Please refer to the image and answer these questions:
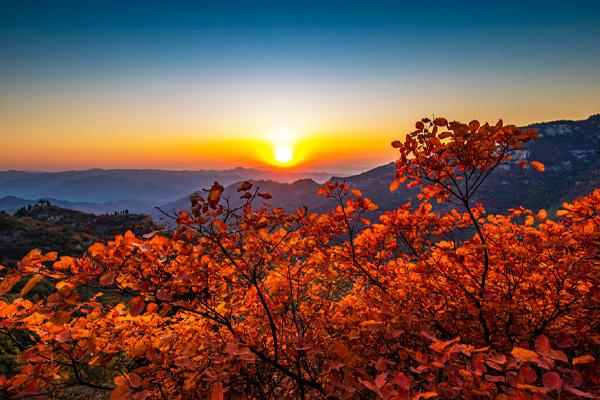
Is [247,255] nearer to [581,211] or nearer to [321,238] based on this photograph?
[321,238]

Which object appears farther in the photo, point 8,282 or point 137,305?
point 137,305

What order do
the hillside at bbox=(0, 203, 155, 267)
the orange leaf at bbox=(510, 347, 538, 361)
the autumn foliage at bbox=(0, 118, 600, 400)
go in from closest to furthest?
1. the orange leaf at bbox=(510, 347, 538, 361)
2. the autumn foliage at bbox=(0, 118, 600, 400)
3. the hillside at bbox=(0, 203, 155, 267)

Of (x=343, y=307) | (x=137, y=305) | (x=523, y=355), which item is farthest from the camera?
(x=343, y=307)

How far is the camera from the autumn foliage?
267cm

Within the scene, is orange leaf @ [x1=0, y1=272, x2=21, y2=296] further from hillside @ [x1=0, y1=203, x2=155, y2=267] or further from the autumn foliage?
hillside @ [x1=0, y1=203, x2=155, y2=267]

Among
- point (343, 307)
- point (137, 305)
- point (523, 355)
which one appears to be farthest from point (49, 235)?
point (523, 355)

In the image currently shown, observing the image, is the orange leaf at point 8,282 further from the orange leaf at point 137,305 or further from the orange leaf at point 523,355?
the orange leaf at point 523,355

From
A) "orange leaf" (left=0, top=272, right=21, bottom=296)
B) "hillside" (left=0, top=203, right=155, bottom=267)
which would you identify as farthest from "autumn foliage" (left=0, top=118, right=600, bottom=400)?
"hillside" (left=0, top=203, right=155, bottom=267)

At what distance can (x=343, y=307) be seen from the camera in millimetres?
6238

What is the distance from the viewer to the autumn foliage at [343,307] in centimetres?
267

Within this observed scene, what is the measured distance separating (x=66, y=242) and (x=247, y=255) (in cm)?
6642

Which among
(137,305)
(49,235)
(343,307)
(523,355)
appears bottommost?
(49,235)

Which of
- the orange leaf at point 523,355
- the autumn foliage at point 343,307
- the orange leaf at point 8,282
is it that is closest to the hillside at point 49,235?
the autumn foliage at point 343,307

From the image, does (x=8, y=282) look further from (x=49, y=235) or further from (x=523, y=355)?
(x=49, y=235)
